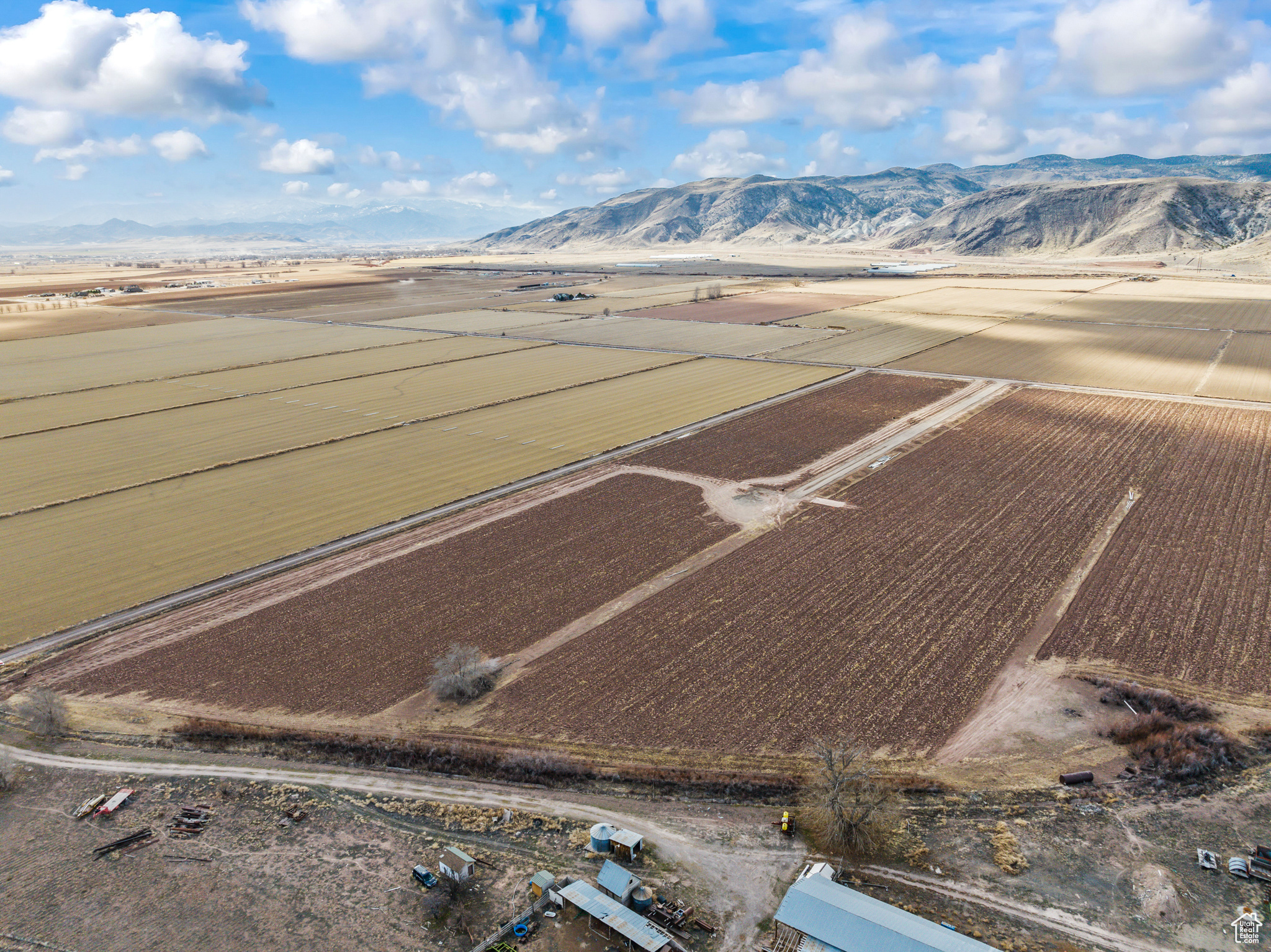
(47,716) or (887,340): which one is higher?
(887,340)

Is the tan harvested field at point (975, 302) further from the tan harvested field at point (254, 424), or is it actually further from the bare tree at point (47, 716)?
the bare tree at point (47, 716)

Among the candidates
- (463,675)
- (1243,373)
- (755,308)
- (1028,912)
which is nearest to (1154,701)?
(1028,912)

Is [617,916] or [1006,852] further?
[1006,852]

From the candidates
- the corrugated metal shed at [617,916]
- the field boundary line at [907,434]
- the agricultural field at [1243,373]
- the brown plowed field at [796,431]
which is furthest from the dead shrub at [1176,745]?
the agricultural field at [1243,373]

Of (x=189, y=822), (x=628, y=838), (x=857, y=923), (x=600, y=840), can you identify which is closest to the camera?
(x=857, y=923)

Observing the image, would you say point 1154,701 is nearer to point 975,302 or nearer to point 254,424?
point 254,424
